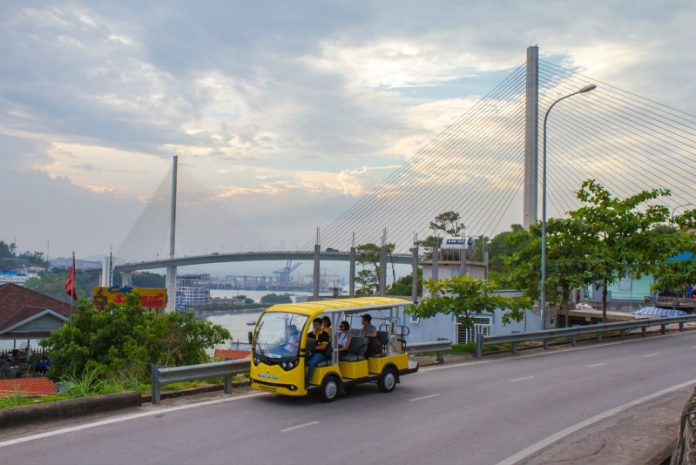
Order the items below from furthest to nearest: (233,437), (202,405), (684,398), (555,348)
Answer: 1. (555,348)
2. (684,398)
3. (202,405)
4. (233,437)

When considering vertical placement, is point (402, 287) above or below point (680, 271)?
below

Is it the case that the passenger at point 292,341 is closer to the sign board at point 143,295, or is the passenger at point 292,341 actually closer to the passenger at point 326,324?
the passenger at point 326,324

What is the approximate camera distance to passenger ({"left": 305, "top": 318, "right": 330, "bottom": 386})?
35.8ft

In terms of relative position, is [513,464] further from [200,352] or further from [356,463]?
[200,352]

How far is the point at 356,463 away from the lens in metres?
7.76

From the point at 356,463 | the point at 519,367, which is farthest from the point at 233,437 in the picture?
the point at 519,367

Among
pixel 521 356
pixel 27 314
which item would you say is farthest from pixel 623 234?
pixel 27 314

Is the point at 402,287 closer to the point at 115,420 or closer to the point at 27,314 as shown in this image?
the point at 27,314

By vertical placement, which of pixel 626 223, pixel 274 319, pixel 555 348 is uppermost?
pixel 626 223

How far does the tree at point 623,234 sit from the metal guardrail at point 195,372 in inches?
627

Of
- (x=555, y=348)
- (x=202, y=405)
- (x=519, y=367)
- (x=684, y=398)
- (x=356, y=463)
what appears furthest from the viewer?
(x=555, y=348)

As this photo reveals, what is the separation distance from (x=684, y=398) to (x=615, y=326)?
1131 cm

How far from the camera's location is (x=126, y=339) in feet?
57.6

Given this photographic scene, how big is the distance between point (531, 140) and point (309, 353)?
32.8 metres
